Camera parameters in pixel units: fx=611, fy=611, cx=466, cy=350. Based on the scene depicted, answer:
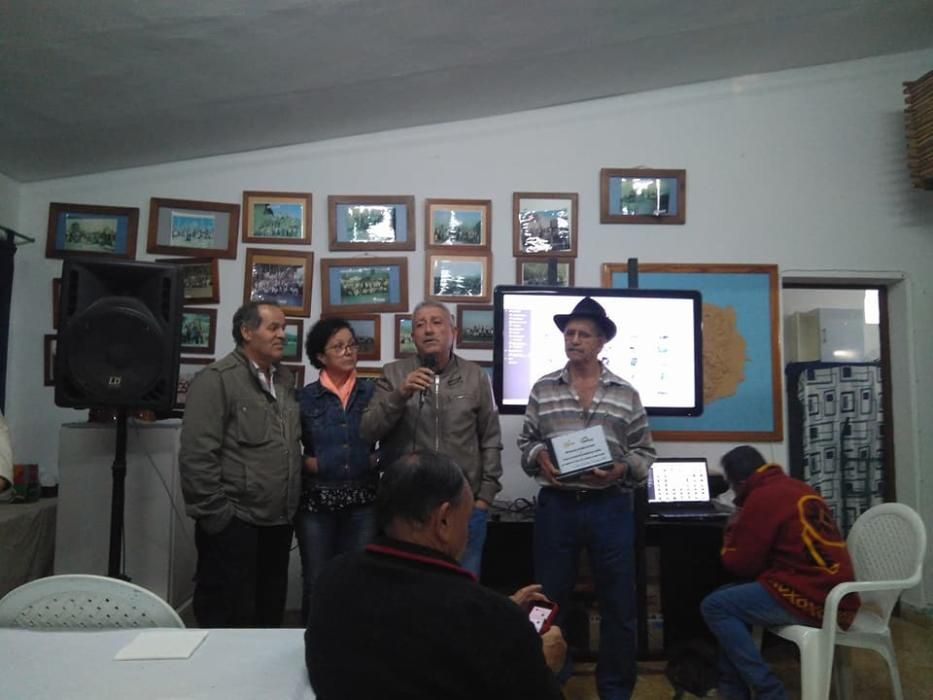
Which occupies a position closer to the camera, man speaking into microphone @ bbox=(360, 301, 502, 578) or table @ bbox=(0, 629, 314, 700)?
table @ bbox=(0, 629, 314, 700)

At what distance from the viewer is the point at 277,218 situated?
325 centimetres

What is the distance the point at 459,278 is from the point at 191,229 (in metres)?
1.43

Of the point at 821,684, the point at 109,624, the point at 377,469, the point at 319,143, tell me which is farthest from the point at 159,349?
the point at 821,684

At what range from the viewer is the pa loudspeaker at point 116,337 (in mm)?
2129

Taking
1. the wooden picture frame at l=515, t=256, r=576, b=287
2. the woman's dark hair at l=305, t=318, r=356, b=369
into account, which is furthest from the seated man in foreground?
the wooden picture frame at l=515, t=256, r=576, b=287

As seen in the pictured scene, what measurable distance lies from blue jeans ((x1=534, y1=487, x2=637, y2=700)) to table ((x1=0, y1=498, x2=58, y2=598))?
216 cm

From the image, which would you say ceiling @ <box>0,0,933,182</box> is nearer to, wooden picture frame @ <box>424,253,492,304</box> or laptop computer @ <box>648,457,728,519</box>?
wooden picture frame @ <box>424,253,492,304</box>

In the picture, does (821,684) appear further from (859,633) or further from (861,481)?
(861,481)

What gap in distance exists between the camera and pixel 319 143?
10.8ft

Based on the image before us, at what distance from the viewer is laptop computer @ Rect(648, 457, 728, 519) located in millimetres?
2855

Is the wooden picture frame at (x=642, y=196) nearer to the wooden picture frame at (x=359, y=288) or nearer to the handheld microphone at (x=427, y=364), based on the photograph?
the wooden picture frame at (x=359, y=288)

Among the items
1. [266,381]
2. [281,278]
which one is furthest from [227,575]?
[281,278]

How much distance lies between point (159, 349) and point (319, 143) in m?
1.60

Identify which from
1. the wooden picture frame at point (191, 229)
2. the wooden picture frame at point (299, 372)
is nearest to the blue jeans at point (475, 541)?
the wooden picture frame at point (299, 372)
